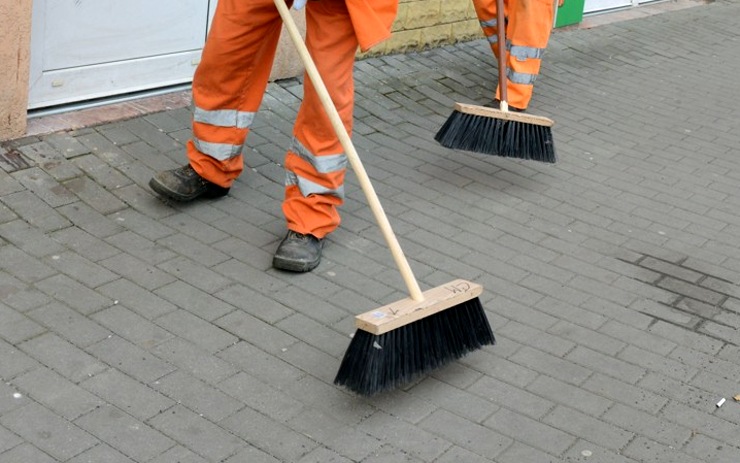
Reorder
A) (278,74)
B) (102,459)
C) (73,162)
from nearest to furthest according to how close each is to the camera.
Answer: (102,459) < (73,162) < (278,74)

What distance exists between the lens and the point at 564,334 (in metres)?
4.20

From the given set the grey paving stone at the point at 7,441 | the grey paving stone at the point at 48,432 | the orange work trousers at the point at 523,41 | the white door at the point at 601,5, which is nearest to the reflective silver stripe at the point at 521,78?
the orange work trousers at the point at 523,41

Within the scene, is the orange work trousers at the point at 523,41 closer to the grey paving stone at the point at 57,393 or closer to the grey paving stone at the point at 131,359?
the grey paving stone at the point at 131,359

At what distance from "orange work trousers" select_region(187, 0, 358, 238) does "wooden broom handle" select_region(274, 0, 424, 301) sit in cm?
34

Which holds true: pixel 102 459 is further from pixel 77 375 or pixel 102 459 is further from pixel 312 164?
pixel 312 164

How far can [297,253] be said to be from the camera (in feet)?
14.1

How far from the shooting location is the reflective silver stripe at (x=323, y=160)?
4375 millimetres

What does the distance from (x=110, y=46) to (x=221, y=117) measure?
4.03 ft

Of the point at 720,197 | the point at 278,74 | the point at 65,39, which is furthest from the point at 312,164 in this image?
the point at 720,197

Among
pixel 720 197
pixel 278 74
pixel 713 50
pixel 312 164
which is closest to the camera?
pixel 312 164

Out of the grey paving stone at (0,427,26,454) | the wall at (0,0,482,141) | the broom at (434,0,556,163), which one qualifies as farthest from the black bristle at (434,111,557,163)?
the grey paving stone at (0,427,26,454)

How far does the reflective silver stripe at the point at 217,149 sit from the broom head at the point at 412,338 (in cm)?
130

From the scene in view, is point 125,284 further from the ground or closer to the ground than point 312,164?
closer to the ground

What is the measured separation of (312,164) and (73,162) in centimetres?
115
